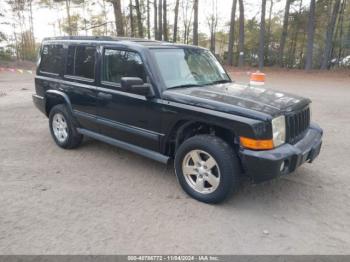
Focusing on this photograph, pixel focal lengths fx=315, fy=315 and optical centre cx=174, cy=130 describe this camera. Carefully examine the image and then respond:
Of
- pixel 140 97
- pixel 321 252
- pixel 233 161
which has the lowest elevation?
pixel 321 252

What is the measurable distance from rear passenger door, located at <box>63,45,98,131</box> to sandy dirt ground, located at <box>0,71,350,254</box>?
705 millimetres

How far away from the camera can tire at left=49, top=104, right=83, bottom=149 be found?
539 centimetres

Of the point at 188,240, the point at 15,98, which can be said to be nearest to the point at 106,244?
the point at 188,240

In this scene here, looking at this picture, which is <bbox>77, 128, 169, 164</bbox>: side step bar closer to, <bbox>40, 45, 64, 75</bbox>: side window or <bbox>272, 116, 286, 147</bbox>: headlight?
<bbox>40, 45, 64, 75</bbox>: side window

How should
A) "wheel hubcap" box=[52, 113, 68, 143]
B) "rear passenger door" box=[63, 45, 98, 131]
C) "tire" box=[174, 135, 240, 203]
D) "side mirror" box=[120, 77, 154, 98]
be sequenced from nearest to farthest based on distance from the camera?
"tire" box=[174, 135, 240, 203], "side mirror" box=[120, 77, 154, 98], "rear passenger door" box=[63, 45, 98, 131], "wheel hubcap" box=[52, 113, 68, 143]

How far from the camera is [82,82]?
16.2 ft

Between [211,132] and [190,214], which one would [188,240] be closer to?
[190,214]

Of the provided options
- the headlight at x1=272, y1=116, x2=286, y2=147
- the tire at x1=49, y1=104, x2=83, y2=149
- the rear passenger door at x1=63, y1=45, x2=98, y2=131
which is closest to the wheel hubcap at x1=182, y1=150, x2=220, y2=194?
the headlight at x1=272, y1=116, x2=286, y2=147

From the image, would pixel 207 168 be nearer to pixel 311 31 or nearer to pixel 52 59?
pixel 52 59

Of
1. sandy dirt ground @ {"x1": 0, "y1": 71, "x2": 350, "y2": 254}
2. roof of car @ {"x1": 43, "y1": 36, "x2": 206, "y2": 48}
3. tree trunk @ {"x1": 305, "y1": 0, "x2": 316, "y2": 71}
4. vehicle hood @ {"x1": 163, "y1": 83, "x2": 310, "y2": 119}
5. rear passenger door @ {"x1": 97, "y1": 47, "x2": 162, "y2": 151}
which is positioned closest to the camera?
sandy dirt ground @ {"x1": 0, "y1": 71, "x2": 350, "y2": 254}

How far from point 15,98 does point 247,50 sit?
26.2 metres

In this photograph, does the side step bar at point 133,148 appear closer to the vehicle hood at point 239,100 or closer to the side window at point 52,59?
the vehicle hood at point 239,100

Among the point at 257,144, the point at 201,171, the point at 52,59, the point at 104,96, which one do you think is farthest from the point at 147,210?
the point at 52,59

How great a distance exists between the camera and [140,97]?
13.5 ft
